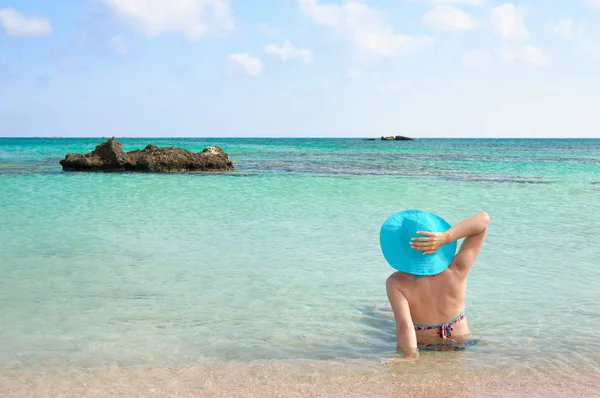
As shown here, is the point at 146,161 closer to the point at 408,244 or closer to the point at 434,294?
the point at 434,294

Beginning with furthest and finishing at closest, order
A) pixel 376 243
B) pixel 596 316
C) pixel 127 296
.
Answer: pixel 376 243 < pixel 127 296 < pixel 596 316

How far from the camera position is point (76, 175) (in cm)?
2159

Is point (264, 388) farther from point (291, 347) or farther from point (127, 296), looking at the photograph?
point (127, 296)

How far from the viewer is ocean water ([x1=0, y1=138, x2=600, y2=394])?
4492 mm

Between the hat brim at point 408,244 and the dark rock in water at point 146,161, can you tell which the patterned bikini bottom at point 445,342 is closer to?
the hat brim at point 408,244

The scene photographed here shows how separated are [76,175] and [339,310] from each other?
1806 cm

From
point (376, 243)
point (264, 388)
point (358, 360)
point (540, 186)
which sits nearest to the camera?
point (264, 388)

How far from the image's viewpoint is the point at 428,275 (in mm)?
4309

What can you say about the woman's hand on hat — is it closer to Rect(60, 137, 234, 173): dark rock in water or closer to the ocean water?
the ocean water

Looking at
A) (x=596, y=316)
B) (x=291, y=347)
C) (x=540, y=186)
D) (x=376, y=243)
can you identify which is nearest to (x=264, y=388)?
(x=291, y=347)

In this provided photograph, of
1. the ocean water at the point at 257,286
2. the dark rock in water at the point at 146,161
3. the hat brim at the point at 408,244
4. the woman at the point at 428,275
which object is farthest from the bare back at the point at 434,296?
the dark rock in water at the point at 146,161

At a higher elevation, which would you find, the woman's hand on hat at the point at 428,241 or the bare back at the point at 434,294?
the woman's hand on hat at the point at 428,241

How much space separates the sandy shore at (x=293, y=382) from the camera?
3.75 m

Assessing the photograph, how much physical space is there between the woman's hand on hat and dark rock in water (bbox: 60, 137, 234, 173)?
20669mm
